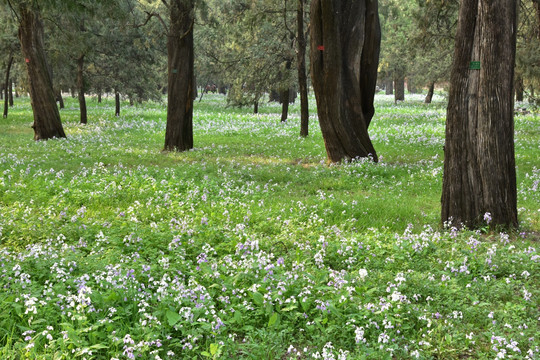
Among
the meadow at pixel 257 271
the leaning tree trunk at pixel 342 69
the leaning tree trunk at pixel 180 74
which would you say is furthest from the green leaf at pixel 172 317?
the leaning tree trunk at pixel 180 74

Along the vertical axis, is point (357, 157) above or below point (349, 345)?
above

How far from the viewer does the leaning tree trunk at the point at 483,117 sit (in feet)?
21.0

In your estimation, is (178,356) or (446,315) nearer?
(178,356)

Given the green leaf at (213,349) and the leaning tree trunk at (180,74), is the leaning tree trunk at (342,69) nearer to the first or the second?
the leaning tree trunk at (180,74)

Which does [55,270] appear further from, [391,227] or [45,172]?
[45,172]

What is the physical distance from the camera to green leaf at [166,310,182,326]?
3778 millimetres

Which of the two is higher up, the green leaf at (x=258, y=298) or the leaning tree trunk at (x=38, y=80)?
the leaning tree trunk at (x=38, y=80)

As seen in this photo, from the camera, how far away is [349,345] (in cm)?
382

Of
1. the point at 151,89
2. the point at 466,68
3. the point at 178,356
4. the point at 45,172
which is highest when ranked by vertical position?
the point at 151,89

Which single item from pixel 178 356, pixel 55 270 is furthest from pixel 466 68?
pixel 55 270

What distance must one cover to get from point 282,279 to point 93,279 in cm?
195

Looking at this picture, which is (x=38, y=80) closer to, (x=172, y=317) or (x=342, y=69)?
(x=342, y=69)

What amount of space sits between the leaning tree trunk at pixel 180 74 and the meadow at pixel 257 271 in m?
5.05

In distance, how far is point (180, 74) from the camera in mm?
15000
